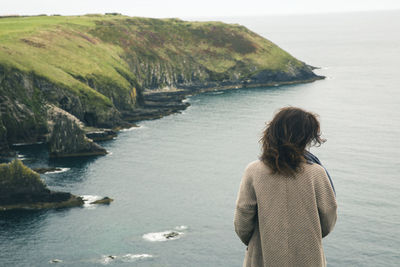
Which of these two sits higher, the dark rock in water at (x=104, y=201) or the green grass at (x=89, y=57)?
the green grass at (x=89, y=57)

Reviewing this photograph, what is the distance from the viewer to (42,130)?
113 meters

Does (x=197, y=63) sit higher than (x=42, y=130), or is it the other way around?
(x=197, y=63)

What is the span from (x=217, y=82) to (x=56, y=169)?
363 ft

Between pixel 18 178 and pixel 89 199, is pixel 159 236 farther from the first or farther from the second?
pixel 18 178

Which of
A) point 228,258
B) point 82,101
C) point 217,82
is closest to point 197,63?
point 217,82

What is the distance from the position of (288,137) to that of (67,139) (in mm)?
97169

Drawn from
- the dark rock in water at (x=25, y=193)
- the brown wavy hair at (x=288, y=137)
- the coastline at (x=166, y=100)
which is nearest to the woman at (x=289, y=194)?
the brown wavy hair at (x=288, y=137)

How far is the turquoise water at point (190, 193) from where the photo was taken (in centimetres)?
5797

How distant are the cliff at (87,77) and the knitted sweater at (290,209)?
315 ft

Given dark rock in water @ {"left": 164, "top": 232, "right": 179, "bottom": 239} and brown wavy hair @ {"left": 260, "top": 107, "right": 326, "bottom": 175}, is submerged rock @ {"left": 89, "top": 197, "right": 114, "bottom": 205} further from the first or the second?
brown wavy hair @ {"left": 260, "top": 107, "right": 326, "bottom": 175}

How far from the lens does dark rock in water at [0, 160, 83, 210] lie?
72.0m

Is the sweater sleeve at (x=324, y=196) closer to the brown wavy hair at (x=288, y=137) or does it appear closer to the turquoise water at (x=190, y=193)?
the brown wavy hair at (x=288, y=137)

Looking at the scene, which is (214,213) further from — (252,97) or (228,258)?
(252,97)

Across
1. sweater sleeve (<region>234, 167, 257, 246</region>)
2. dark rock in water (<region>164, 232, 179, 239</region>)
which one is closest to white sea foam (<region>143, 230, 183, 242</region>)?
dark rock in water (<region>164, 232, 179, 239</region>)
